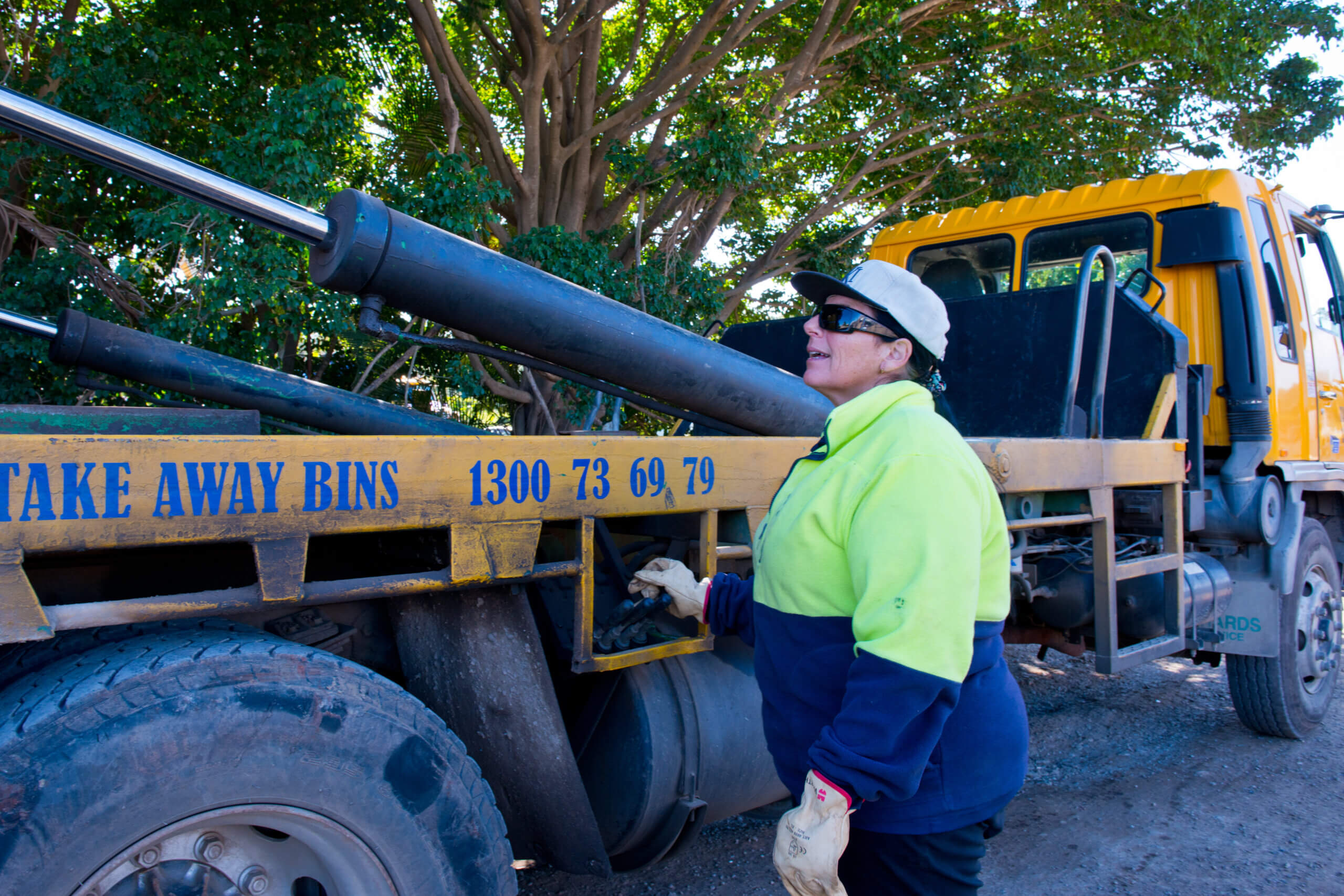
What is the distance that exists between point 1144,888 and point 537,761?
7.74 ft

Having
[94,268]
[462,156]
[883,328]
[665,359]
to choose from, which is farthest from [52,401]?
[883,328]

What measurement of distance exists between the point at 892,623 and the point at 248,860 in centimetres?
122

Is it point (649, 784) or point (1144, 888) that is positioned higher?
point (649, 784)

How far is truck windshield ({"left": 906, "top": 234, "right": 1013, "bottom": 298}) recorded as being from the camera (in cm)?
545

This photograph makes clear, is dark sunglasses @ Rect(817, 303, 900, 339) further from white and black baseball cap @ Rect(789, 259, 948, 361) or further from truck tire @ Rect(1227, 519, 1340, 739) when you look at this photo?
truck tire @ Rect(1227, 519, 1340, 739)

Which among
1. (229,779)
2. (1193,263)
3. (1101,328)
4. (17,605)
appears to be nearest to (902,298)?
(229,779)

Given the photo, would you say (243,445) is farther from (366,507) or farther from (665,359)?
(665,359)

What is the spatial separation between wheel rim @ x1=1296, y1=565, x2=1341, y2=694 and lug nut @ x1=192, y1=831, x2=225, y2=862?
511cm

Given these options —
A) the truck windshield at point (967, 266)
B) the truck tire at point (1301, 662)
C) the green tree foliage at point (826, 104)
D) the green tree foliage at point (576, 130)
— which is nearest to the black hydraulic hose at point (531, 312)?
the truck windshield at point (967, 266)

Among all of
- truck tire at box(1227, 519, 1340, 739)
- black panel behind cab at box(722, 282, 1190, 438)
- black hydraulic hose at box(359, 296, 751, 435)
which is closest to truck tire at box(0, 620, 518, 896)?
black hydraulic hose at box(359, 296, 751, 435)

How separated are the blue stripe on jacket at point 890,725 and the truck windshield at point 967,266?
399cm

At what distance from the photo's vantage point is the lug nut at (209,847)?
163 cm

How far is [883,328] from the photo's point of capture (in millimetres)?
1847

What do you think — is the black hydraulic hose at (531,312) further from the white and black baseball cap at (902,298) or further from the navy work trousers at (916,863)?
the navy work trousers at (916,863)
